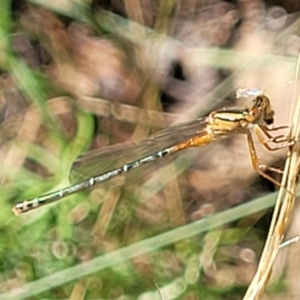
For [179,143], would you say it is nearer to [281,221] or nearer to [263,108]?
[263,108]

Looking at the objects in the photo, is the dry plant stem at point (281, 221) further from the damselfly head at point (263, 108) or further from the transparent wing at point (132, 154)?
the transparent wing at point (132, 154)

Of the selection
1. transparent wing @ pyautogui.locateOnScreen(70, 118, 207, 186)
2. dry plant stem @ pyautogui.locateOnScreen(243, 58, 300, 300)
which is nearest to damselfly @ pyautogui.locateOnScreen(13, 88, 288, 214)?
transparent wing @ pyautogui.locateOnScreen(70, 118, 207, 186)

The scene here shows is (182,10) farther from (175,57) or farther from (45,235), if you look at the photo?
(45,235)

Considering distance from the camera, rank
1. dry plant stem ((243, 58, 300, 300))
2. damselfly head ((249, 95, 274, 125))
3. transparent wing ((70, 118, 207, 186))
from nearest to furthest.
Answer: dry plant stem ((243, 58, 300, 300)), damselfly head ((249, 95, 274, 125)), transparent wing ((70, 118, 207, 186))

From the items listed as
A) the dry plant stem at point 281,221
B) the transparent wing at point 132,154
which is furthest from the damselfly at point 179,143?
the dry plant stem at point 281,221

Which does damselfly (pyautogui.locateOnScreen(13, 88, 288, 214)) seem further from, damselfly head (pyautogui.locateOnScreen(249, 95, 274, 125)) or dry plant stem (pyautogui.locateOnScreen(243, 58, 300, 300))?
dry plant stem (pyautogui.locateOnScreen(243, 58, 300, 300))

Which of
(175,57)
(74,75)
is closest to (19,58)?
(74,75)

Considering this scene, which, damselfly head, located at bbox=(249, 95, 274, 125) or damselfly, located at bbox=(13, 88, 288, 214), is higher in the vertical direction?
damselfly head, located at bbox=(249, 95, 274, 125)
